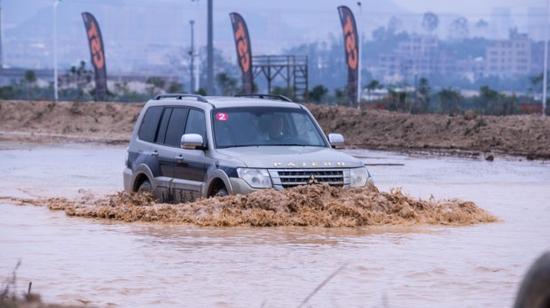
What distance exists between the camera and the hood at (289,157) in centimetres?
1664

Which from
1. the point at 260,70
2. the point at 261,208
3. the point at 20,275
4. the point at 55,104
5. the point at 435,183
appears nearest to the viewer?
the point at 20,275

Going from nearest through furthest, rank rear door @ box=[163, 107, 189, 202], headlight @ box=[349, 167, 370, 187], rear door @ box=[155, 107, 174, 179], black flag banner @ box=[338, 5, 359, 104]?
headlight @ box=[349, 167, 370, 187]
rear door @ box=[163, 107, 189, 202]
rear door @ box=[155, 107, 174, 179]
black flag banner @ box=[338, 5, 359, 104]

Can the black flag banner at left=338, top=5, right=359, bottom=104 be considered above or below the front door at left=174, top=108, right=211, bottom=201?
above

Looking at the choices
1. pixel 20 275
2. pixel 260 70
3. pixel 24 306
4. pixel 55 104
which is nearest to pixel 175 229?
pixel 20 275

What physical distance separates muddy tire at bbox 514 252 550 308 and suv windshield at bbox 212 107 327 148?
1044 centimetres

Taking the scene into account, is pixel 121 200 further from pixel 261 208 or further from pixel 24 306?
pixel 24 306

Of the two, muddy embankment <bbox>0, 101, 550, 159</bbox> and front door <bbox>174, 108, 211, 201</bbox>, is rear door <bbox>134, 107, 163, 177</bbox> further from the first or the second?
muddy embankment <bbox>0, 101, 550, 159</bbox>

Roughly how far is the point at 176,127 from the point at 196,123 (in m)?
0.45

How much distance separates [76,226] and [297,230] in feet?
9.22

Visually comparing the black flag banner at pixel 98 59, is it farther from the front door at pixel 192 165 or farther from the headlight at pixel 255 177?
the headlight at pixel 255 177

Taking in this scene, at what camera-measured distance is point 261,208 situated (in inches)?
658

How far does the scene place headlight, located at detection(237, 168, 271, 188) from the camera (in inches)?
652


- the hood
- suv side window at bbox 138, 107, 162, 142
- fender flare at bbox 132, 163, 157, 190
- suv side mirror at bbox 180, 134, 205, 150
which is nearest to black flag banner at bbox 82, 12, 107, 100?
suv side window at bbox 138, 107, 162, 142

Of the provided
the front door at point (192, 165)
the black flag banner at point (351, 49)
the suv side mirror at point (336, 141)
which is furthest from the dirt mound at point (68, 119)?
the suv side mirror at point (336, 141)
